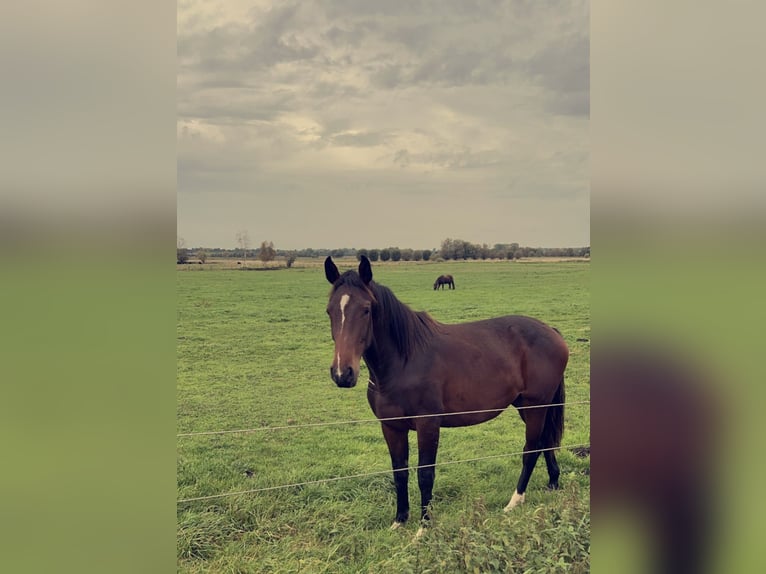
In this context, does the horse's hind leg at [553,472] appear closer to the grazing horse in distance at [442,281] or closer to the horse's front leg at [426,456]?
the horse's front leg at [426,456]

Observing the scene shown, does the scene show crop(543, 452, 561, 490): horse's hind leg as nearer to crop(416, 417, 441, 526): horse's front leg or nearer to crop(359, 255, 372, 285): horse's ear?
crop(416, 417, 441, 526): horse's front leg

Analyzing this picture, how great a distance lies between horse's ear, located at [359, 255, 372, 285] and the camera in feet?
9.99

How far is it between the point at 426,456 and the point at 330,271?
1433 millimetres

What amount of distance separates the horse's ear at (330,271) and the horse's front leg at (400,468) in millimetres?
1166

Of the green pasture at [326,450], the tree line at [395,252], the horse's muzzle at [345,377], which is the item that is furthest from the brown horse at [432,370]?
the tree line at [395,252]

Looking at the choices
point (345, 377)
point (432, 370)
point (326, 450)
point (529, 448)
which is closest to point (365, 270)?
point (345, 377)

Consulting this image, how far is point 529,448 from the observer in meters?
3.96

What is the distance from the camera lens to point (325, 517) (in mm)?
3467

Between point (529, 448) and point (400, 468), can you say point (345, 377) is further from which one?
point (529, 448)
